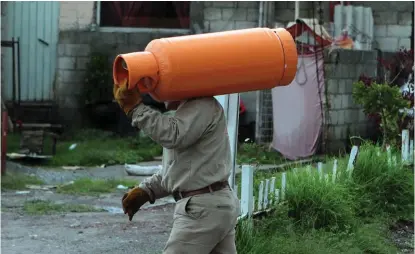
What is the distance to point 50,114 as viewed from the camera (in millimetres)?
→ 13547

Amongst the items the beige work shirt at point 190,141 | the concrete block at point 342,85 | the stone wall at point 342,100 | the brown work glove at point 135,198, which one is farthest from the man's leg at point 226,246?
the concrete block at point 342,85

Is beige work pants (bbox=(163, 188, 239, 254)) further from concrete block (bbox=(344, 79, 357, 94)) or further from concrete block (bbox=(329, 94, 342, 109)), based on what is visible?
concrete block (bbox=(344, 79, 357, 94))

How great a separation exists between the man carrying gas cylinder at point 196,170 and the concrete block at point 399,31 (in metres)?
10.3

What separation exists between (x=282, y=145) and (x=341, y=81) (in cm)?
138

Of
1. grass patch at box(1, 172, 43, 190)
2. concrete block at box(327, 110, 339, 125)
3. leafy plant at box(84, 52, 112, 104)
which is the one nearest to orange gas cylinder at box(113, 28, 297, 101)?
grass patch at box(1, 172, 43, 190)

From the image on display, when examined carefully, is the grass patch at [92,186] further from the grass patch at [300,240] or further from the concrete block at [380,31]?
the concrete block at [380,31]

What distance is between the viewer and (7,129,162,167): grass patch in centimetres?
1148

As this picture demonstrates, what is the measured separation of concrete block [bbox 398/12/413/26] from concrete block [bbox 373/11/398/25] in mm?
70

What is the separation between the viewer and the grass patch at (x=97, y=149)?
11484 millimetres

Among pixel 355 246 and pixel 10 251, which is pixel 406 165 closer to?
pixel 355 246

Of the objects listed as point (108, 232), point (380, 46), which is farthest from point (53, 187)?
point (380, 46)

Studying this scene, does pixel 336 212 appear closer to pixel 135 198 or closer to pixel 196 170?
pixel 135 198

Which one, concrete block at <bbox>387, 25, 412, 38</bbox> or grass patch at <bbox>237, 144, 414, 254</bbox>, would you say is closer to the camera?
grass patch at <bbox>237, 144, 414, 254</bbox>

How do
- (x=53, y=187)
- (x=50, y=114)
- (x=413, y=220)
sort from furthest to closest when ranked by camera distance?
1. (x=50, y=114)
2. (x=53, y=187)
3. (x=413, y=220)
